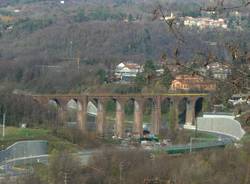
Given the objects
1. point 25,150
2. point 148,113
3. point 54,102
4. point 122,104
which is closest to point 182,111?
point 148,113

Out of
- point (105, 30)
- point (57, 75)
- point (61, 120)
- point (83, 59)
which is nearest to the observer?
point (61, 120)

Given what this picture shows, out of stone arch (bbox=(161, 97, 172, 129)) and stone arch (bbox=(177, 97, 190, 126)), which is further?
stone arch (bbox=(177, 97, 190, 126))

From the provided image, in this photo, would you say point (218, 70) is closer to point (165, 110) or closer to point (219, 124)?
point (219, 124)

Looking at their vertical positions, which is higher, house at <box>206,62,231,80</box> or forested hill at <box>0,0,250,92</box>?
house at <box>206,62,231,80</box>

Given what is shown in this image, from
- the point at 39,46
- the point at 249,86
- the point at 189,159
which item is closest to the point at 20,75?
the point at 39,46

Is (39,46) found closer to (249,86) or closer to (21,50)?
(21,50)

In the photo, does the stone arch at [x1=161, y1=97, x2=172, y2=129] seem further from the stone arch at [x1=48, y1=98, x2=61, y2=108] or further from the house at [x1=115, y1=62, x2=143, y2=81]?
the stone arch at [x1=48, y1=98, x2=61, y2=108]

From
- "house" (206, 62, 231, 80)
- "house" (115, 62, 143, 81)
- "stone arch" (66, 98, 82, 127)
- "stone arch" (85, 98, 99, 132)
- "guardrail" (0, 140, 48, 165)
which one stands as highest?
"house" (206, 62, 231, 80)

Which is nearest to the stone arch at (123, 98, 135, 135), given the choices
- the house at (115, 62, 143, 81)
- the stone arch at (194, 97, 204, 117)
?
the house at (115, 62, 143, 81)
